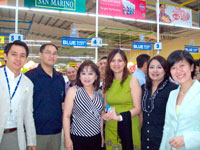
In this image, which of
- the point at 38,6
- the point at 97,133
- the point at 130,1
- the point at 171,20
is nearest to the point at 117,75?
the point at 97,133

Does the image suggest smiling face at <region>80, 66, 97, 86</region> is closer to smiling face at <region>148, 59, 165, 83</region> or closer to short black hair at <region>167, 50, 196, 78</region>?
smiling face at <region>148, 59, 165, 83</region>

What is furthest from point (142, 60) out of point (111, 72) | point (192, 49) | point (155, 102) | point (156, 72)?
point (192, 49)

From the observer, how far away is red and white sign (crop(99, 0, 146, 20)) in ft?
21.4

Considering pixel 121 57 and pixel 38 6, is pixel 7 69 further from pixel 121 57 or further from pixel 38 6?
pixel 38 6

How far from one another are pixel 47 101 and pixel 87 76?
599 mm

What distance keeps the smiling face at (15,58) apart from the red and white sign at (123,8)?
4.94 m

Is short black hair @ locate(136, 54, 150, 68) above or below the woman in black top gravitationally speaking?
above

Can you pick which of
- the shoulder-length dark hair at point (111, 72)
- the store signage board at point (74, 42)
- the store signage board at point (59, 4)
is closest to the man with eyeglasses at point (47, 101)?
the shoulder-length dark hair at point (111, 72)

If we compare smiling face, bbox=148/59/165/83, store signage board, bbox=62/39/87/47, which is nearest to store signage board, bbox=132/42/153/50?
store signage board, bbox=62/39/87/47

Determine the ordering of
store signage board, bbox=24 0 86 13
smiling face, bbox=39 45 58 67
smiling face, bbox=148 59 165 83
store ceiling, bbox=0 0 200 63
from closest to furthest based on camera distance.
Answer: smiling face, bbox=148 59 165 83
smiling face, bbox=39 45 58 67
store signage board, bbox=24 0 86 13
store ceiling, bbox=0 0 200 63

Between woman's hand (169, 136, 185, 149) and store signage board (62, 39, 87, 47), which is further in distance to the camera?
store signage board (62, 39, 87, 47)

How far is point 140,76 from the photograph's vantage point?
142 inches

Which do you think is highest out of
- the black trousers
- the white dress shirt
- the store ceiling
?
the store ceiling

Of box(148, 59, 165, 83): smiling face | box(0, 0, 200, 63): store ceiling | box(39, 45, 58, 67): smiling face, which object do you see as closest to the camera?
box(148, 59, 165, 83): smiling face
